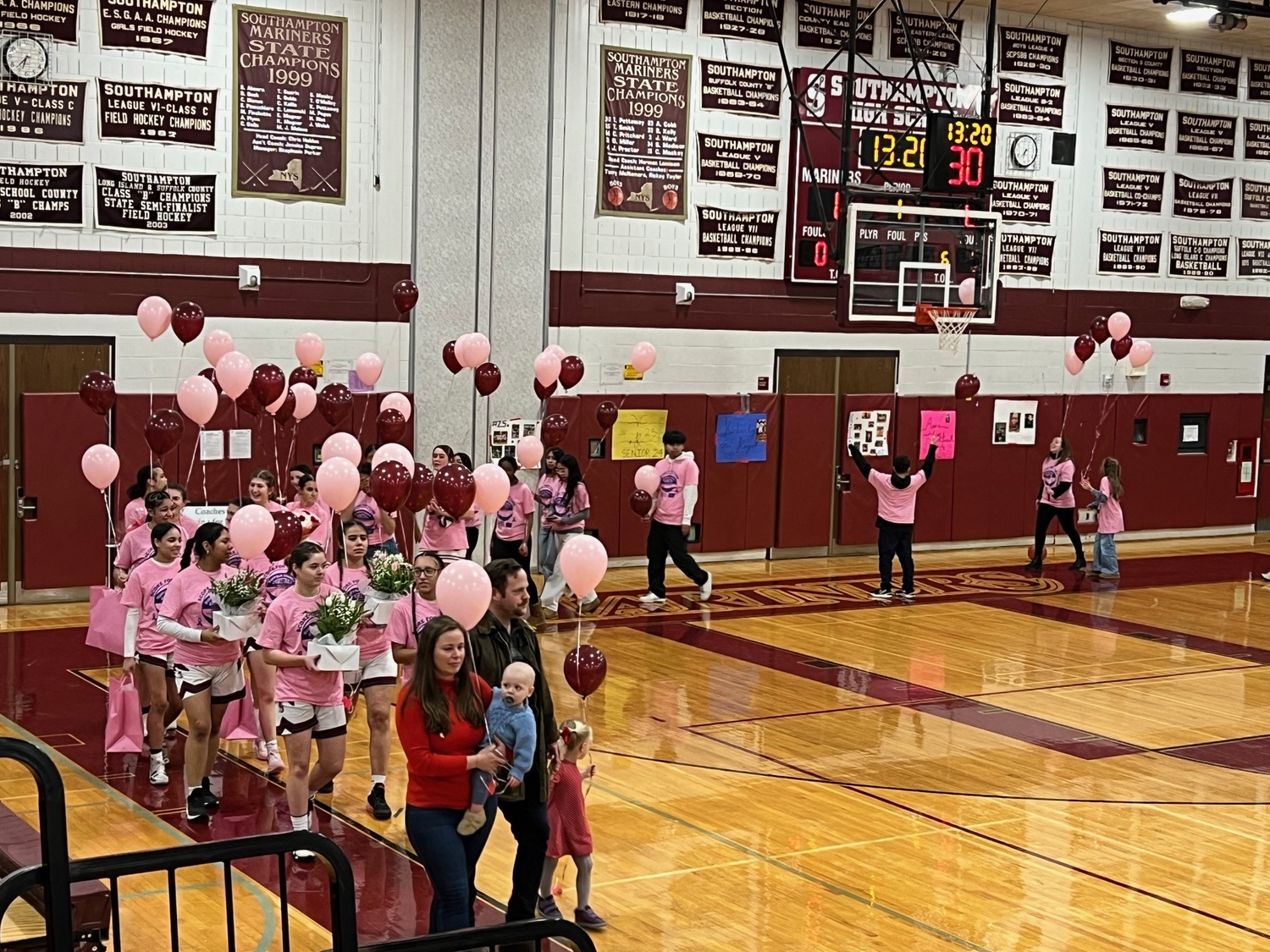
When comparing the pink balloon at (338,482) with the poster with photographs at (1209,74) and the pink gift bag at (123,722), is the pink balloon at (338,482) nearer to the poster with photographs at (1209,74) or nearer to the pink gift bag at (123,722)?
the pink gift bag at (123,722)

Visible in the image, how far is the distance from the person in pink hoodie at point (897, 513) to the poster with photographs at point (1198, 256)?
874 centimetres

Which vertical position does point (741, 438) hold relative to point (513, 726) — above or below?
above

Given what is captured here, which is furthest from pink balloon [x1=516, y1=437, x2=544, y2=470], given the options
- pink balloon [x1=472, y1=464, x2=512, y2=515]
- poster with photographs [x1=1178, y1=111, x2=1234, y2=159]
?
poster with photographs [x1=1178, y1=111, x2=1234, y2=159]

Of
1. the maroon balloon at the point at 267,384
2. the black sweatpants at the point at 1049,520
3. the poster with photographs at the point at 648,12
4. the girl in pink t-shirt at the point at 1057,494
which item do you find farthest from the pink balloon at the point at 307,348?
the black sweatpants at the point at 1049,520

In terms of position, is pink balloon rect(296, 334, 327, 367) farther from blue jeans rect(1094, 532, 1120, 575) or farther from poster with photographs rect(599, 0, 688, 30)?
blue jeans rect(1094, 532, 1120, 575)

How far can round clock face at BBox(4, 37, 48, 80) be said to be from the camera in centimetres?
1532

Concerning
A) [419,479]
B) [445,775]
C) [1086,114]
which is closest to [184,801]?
[419,479]

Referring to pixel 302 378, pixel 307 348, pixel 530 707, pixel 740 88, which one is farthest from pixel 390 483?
pixel 740 88

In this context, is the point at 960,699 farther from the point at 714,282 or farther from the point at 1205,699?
the point at 714,282

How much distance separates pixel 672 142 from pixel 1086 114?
7.01 metres

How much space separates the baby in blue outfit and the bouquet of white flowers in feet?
9.17

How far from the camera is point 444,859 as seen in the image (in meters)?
6.43

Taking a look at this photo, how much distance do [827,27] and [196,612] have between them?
1393cm

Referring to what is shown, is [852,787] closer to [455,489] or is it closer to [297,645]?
[455,489]
